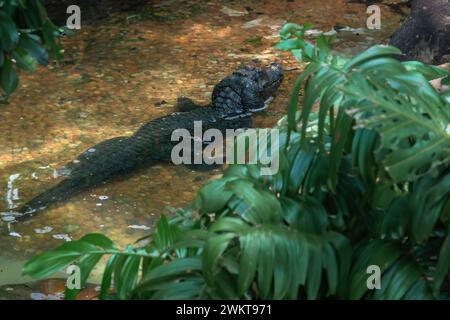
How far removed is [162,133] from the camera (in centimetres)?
470

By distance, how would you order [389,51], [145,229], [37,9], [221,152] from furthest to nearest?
[221,152] < [145,229] < [389,51] < [37,9]

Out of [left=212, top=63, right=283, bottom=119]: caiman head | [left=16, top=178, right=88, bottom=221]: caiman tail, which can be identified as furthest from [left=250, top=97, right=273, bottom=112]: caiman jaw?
[left=16, top=178, right=88, bottom=221]: caiman tail

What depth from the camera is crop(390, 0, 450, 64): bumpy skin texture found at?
4.70 metres

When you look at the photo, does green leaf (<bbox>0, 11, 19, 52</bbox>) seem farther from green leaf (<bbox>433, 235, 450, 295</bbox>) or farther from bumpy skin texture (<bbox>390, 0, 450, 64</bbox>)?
bumpy skin texture (<bbox>390, 0, 450, 64</bbox>)

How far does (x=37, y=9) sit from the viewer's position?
1879 mm

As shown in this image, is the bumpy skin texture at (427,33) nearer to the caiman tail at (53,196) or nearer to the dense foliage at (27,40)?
the caiman tail at (53,196)

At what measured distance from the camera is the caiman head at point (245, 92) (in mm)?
5008

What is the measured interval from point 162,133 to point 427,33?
175 centimetres

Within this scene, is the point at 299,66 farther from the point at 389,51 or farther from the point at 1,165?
the point at 389,51

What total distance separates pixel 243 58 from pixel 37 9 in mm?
3915

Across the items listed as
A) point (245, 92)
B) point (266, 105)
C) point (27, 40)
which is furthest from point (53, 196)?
point (27, 40)

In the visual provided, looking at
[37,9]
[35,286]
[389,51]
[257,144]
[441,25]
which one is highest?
[37,9]

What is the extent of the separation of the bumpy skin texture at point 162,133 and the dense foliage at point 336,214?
204 cm
